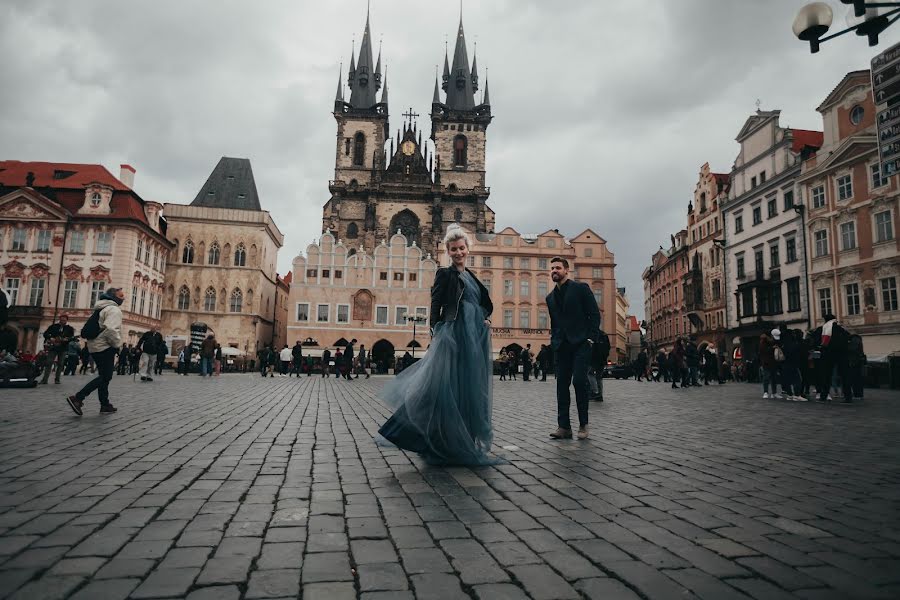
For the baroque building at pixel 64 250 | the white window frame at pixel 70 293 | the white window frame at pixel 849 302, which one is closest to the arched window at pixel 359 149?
the baroque building at pixel 64 250

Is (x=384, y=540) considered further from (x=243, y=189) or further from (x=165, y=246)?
(x=243, y=189)

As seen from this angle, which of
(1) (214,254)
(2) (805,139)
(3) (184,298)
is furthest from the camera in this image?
(1) (214,254)

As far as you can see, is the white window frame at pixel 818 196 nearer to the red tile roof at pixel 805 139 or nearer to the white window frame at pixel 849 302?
the red tile roof at pixel 805 139

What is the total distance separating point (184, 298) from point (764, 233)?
44950mm

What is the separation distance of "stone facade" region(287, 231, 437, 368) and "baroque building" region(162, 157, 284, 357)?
5.01m

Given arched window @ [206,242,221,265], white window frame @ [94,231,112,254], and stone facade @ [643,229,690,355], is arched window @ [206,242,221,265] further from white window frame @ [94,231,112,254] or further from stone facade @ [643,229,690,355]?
stone facade @ [643,229,690,355]

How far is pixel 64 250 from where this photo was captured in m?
40.9

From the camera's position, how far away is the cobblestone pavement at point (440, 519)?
2.17 m

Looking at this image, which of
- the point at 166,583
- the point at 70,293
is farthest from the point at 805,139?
the point at 70,293

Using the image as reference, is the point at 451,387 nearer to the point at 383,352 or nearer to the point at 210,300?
the point at 383,352

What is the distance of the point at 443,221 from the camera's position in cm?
6512

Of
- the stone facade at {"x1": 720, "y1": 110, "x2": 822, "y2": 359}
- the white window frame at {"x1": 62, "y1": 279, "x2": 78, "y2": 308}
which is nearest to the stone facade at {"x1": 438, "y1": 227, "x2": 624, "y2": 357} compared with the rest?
the stone facade at {"x1": 720, "y1": 110, "x2": 822, "y2": 359}

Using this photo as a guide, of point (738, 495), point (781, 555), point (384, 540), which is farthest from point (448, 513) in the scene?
point (738, 495)

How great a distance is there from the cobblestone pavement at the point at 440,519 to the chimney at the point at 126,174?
4914 cm
